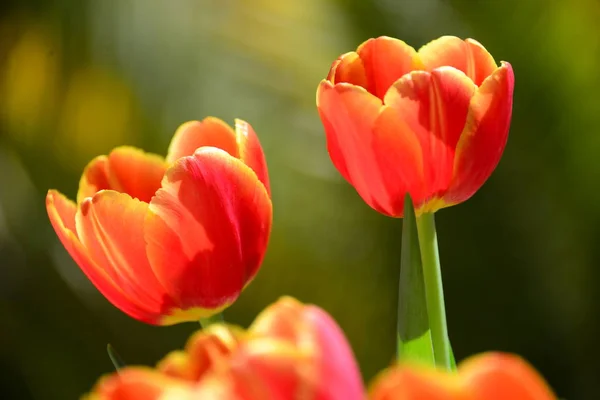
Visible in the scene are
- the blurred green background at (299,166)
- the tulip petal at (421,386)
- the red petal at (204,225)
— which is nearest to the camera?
the tulip petal at (421,386)

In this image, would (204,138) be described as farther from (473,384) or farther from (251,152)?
(473,384)

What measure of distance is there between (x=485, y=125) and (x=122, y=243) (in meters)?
0.11

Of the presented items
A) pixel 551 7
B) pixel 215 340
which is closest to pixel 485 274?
pixel 551 7

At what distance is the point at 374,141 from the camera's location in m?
0.23

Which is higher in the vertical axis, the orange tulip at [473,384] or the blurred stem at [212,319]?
the orange tulip at [473,384]

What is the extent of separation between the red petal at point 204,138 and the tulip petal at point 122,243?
41 mm

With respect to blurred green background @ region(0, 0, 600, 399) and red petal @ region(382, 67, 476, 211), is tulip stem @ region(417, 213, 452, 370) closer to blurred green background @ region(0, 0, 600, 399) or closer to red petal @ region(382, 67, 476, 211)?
red petal @ region(382, 67, 476, 211)

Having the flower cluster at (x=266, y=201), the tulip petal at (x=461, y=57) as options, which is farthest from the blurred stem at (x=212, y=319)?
the tulip petal at (x=461, y=57)

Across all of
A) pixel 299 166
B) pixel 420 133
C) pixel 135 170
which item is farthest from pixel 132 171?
pixel 299 166

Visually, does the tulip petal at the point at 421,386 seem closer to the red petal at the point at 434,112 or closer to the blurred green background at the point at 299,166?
the red petal at the point at 434,112

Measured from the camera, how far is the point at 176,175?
0.75ft

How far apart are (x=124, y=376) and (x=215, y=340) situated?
0.07 ft

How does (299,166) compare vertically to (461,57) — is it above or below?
below

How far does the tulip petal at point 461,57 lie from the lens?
26 centimetres
